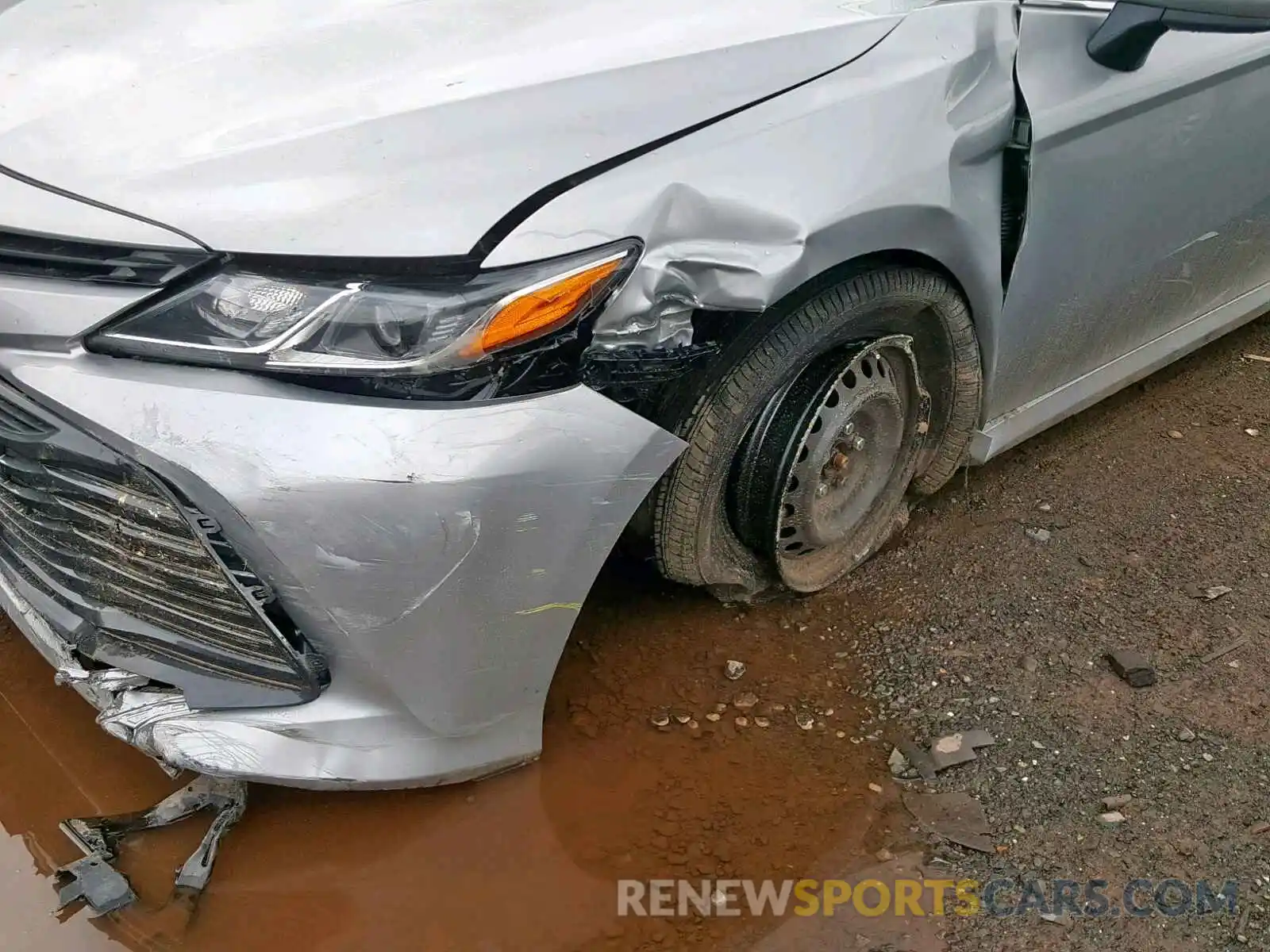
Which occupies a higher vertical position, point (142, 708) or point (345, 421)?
point (345, 421)

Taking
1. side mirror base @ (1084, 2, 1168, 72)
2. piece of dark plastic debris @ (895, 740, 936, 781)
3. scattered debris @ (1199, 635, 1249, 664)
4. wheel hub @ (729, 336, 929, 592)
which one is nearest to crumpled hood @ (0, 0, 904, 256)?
side mirror base @ (1084, 2, 1168, 72)

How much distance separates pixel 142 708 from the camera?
1764 mm

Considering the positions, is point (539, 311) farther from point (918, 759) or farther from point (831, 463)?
point (918, 759)

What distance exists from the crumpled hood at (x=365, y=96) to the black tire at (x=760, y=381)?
0.42m

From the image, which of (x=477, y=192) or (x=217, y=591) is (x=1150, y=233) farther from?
(x=217, y=591)

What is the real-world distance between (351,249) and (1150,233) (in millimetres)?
1975

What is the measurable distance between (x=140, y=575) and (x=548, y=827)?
87 cm

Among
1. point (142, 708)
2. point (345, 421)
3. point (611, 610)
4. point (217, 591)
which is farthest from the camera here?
point (611, 610)

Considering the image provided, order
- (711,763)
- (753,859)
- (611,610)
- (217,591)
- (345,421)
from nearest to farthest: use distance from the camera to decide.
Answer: (345,421)
(217,591)
(753,859)
(711,763)
(611,610)

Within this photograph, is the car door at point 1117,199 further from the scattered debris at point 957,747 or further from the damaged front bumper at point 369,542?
the damaged front bumper at point 369,542

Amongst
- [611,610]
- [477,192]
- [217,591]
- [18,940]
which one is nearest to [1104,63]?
[477,192]

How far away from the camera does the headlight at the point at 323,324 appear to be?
1513 mm

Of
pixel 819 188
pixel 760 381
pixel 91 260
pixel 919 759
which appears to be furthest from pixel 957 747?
pixel 91 260

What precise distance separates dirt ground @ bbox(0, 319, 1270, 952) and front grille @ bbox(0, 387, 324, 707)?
15.0 inches
